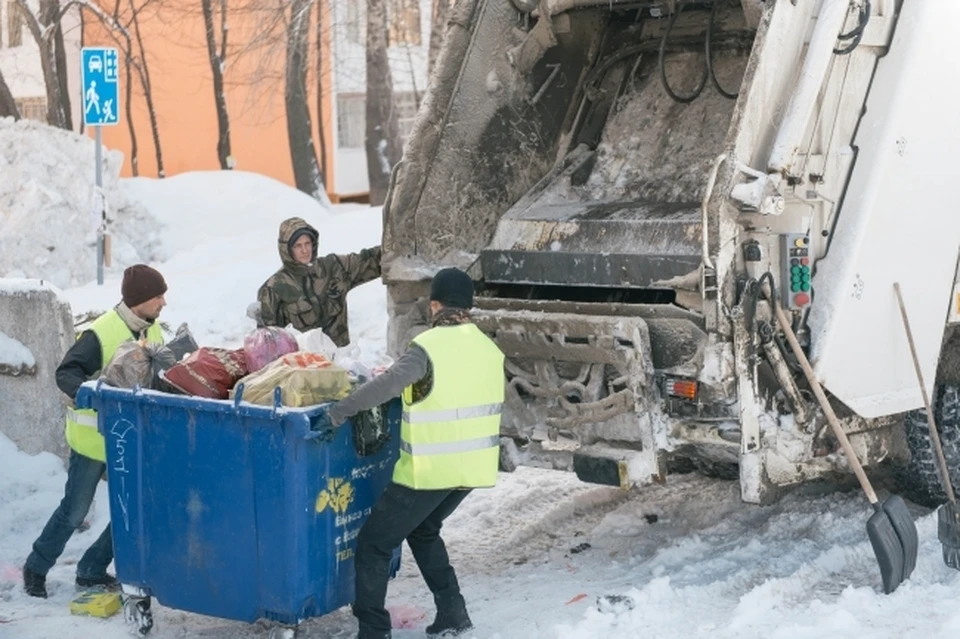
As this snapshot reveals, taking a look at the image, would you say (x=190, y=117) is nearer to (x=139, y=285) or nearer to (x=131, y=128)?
(x=131, y=128)

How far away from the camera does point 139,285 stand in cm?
552

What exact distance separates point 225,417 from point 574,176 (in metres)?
2.37

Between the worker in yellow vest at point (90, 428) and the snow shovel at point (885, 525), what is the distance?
2.32 metres

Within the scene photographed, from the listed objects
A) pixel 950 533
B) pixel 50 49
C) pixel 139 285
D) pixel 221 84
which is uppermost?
pixel 50 49

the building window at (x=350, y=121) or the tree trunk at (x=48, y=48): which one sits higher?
the tree trunk at (x=48, y=48)

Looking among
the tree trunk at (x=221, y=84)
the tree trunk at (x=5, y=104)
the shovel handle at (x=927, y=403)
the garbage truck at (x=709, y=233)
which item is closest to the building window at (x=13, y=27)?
the tree trunk at (x=221, y=84)

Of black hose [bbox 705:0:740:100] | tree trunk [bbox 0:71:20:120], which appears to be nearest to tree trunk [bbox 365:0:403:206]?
tree trunk [bbox 0:71:20:120]

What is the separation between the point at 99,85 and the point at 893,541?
852cm

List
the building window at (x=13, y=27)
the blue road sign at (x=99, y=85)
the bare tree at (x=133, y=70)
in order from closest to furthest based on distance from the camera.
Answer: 1. the blue road sign at (x=99, y=85)
2. the bare tree at (x=133, y=70)
3. the building window at (x=13, y=27)

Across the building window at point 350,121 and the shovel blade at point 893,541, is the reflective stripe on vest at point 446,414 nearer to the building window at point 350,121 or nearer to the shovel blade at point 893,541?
the shovel blade at point 893,541

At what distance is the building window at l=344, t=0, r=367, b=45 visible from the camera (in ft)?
55.6

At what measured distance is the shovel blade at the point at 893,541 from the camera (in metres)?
5.12

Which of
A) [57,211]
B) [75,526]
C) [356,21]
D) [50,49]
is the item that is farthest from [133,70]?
[75,526]

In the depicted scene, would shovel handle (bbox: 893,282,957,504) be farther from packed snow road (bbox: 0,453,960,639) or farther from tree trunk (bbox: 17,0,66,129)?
tree trunk (bbox: 17,0,66,129)
